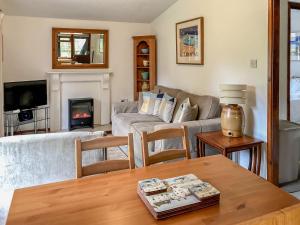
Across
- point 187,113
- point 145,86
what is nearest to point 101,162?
point 187,113

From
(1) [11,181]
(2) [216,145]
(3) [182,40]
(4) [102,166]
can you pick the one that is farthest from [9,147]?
(3) [182,40]

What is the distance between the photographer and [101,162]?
1.79 metres

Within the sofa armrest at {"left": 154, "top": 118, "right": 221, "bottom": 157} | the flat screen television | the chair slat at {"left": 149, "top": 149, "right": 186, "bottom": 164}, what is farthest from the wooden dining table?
the flat screen television

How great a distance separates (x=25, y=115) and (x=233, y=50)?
3904mm

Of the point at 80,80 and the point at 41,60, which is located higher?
the point at 41,60

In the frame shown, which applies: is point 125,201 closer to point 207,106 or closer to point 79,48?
point 207,106

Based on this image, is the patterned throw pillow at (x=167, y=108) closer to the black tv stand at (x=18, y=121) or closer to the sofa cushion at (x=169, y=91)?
the sofa cushion at (x=169, y=91)

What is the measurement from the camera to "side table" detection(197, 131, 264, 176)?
2.94 meters

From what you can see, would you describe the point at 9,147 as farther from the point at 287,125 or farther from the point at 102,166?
the point at 287,125

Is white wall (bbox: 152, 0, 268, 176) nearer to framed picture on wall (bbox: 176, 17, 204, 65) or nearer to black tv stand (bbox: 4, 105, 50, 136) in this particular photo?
framed picture on wall (bbox: 176, 17, 204, 65)

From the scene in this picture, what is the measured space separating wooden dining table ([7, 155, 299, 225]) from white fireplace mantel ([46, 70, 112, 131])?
15.1 feet

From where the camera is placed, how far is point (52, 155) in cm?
233

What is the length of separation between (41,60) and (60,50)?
0.43 meters

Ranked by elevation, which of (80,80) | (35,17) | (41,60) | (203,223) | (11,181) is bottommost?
(11,181)
